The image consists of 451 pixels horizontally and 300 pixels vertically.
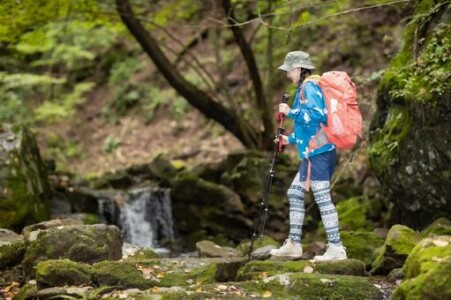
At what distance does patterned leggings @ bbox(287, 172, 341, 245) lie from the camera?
5.82 meters

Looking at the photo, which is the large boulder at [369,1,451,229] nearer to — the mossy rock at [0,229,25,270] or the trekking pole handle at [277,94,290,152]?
the trekking pole handle at [277,94,290,152]

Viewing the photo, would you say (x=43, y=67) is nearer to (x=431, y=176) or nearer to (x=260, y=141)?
(x=260, y=141)

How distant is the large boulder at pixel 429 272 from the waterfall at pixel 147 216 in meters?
9.38

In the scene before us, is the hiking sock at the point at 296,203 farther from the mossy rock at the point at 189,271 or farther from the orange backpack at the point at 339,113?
the mossy rock at the point at 189,271

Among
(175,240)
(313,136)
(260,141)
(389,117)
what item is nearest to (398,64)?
(389,117)

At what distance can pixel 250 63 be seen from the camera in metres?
12.6

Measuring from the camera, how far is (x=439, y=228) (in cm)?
700

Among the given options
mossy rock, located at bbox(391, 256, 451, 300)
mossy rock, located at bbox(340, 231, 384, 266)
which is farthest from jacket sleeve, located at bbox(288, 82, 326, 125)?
mossy rock, located at bbox(340, 231, 384, 266)

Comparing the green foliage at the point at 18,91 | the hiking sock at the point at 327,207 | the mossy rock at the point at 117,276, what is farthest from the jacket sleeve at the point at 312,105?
the green foliage at the point at 18,91

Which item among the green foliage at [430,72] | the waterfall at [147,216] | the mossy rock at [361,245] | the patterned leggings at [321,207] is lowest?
the waterfall at [147,216]

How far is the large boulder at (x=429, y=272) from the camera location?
13.3 ft

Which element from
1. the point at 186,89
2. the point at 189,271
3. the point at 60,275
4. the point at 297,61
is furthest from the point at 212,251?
the point at 186,89

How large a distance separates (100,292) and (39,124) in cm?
1918

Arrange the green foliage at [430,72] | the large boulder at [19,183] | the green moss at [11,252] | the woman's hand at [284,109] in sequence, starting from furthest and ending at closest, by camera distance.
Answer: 1. the large boulder at [19,183]
2. the green foliage at [430,72]
3. the green moss at [11,252]
4. the woman's hand at [284,109]
